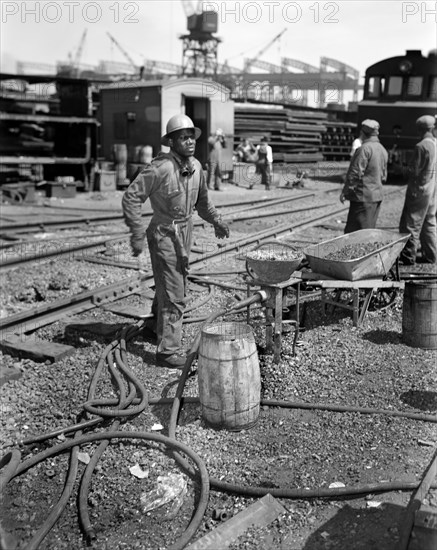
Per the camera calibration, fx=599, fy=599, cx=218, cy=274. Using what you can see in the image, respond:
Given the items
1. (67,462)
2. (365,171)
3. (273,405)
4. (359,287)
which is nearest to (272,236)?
(365,171)

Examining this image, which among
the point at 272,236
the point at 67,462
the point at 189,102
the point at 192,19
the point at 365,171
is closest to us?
the point at 67,462

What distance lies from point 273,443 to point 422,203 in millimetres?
5992

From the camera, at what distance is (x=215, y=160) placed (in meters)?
20.6

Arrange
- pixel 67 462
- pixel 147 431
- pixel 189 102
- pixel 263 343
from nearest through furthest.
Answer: pixel 67 462, pixel 147 431, pixel 263 343, pixel 189 102

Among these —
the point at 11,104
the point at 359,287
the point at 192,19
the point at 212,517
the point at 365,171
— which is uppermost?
the point at 192,19

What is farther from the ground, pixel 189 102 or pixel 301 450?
pixel 189 102

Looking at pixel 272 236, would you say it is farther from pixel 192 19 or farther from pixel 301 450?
pixel 192 19

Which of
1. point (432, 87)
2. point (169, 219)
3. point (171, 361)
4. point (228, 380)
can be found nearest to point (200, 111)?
point (432, 87)

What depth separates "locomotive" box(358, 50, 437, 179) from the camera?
23.4m

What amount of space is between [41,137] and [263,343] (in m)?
18.5

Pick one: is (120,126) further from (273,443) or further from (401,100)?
(273,443)

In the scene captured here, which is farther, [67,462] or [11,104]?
[11,104]

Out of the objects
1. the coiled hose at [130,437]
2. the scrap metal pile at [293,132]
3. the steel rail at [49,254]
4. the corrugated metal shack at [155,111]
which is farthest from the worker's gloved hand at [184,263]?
the scrap metal pile at [293,132]

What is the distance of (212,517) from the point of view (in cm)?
379
